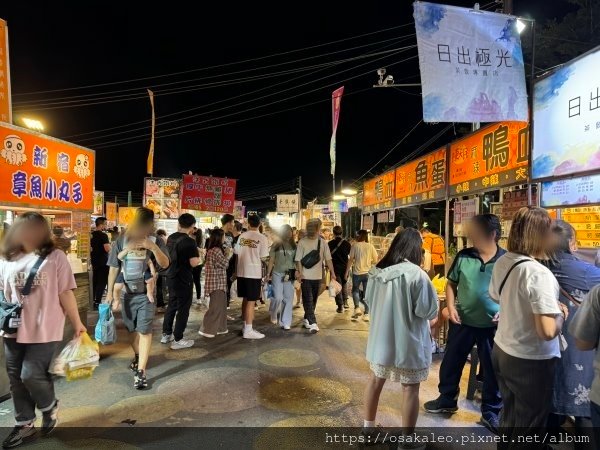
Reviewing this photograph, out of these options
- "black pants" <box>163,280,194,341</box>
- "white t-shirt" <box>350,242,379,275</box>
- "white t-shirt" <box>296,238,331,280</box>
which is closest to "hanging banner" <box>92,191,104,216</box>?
"white t-shirt" <box>350,242,379,275</box>

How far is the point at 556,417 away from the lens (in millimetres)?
3453

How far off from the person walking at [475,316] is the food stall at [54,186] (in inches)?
192

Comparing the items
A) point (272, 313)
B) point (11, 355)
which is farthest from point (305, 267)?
point (11, 355)

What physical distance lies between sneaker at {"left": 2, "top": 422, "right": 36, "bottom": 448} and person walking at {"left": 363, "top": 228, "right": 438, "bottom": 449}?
304cm

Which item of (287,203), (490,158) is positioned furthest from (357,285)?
(287,203)

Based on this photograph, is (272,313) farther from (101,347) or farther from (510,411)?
(510,411)

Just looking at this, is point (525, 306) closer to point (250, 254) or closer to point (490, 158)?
point (490, 158)

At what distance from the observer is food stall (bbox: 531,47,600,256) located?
422 cm

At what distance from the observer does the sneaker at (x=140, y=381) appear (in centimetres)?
466

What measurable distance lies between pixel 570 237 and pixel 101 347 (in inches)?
249

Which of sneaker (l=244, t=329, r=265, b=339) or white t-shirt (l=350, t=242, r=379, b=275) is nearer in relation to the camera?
sneaker (l=244, t=329, r=265, b=339)

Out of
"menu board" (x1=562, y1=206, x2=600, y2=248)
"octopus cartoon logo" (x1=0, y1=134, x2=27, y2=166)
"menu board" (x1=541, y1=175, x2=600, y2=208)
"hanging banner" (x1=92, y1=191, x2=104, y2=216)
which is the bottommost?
"menu board" (x1=562, y1=206, x2=600, y2=248)

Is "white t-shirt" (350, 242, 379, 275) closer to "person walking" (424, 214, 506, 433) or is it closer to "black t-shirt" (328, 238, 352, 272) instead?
"black t-shirt" (328, 238, 352, 272)

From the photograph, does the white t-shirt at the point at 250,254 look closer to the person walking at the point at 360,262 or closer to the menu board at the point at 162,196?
the person walking at the point at 360,262
